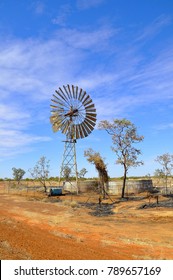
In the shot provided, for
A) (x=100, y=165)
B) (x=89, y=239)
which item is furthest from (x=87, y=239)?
(x=100, y=165)

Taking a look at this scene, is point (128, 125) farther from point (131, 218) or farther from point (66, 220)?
point (66, 220)

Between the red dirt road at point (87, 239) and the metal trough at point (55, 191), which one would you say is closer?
the red dirt road at point (87, 239)

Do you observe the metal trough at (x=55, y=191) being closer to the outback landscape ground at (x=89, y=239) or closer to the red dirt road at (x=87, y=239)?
the outback landscape ground at (x=89, y=239)

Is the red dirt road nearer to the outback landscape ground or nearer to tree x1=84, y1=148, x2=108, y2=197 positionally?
the outback landscape ground

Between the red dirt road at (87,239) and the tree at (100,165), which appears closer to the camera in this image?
the red dirt road at (87,239)

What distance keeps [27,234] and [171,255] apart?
23.2 feet

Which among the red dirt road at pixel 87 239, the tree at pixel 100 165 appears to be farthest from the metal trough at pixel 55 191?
the red dirt road at pixel 87 239

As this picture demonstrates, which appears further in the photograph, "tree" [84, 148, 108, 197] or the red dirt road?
"tree" [84, 148, 108, 197]

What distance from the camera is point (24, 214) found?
24891 millimetres

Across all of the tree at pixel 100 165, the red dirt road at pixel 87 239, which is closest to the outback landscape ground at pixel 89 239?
the red dirt road at pixel 87 239

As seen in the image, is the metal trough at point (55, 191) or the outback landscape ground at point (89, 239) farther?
the metal trough at point (55, 191)

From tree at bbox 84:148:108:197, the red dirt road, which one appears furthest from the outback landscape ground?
tree at bbox 84:148:108:197

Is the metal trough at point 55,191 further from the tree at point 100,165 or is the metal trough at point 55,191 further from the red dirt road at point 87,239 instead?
the red dirt road at point 87,239
